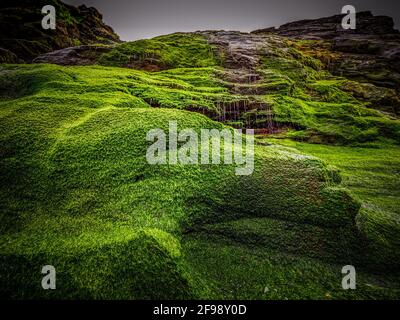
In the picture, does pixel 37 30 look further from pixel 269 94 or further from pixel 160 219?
pixel 160 219

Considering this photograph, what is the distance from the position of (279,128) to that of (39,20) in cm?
5150

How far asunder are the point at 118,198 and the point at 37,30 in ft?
171

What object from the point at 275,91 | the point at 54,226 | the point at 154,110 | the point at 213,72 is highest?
the point at 213,72

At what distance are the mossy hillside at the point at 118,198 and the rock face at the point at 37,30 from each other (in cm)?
3316

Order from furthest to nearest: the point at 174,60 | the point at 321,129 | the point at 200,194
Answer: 1. the point at 174,60
2. the point at 321,129
3. the point at 200,194

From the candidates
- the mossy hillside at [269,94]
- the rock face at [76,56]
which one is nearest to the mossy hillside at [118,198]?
the mossy hillside at [269,94]

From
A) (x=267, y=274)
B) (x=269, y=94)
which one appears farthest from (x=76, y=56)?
(x=267, y=274)

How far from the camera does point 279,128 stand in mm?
18156

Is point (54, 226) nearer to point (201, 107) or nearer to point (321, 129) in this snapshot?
point (201, 107)

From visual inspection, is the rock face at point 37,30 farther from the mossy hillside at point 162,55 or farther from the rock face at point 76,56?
the mossy hillside at point 162,55

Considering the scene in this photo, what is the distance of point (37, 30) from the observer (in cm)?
4206

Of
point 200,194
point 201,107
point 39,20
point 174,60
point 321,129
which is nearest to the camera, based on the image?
point 200,194

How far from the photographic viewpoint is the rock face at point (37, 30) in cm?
3697

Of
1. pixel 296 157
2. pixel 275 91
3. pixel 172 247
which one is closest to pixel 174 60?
pixel 275 91
